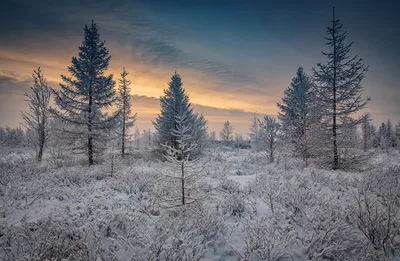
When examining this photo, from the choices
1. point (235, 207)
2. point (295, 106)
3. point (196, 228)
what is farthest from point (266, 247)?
point (295, 106)

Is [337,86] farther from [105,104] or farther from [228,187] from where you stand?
[105,104]

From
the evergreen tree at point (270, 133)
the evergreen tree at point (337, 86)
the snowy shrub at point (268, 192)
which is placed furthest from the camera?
the evergreen tree at point (270, 133)

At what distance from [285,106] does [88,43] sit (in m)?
21.6

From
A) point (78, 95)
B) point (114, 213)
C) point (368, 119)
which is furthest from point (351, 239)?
point (78, 95)

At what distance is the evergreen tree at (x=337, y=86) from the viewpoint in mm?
13164

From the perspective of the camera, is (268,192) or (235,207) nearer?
(235,207)

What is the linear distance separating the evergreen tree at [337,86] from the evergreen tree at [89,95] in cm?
1706

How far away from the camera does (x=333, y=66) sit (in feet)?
45.0

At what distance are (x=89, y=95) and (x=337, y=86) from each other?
1947 centimetres

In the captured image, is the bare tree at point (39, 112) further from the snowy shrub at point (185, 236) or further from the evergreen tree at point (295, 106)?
the evergreen tree at point (295, 106)

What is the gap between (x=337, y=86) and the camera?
1363cm

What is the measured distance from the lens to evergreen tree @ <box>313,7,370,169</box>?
1316 cm

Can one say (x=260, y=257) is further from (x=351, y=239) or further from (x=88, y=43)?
(x=88, y=43)

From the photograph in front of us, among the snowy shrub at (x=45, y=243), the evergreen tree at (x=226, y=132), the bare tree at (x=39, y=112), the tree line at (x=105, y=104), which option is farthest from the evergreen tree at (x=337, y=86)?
the evergreen tree at (x=226, y=132)
